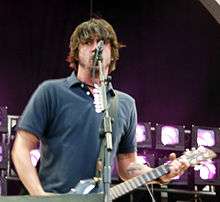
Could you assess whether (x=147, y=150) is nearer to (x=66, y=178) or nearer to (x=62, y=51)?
(x=62, y=51)

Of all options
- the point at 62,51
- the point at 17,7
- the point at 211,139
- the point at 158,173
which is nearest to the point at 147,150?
the point at 211,139

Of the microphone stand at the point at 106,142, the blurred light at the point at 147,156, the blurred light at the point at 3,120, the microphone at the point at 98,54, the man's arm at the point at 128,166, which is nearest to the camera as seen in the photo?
the microphone stand at the point at 106,142

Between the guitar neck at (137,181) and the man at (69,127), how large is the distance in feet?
0.15

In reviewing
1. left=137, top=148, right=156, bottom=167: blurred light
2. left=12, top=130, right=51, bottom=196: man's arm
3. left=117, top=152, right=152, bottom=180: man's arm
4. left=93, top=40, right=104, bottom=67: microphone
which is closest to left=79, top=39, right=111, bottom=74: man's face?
left=93, top=40, right=104, bottom=67: microphone

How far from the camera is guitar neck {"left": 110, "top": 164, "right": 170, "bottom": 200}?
3.49 m

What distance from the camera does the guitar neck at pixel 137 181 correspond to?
3488 mm

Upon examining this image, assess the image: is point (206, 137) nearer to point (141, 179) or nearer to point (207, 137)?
point (207, 137)

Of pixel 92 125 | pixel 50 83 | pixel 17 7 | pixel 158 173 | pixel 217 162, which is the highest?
pixel 17 7

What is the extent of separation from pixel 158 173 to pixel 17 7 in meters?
6.06

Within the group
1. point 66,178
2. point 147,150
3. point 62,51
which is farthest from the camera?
point 62,51

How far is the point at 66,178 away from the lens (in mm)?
3379

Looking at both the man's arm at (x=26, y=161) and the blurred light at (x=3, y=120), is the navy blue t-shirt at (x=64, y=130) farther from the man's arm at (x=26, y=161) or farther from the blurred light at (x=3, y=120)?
the blurred light at (x=3, y=120)

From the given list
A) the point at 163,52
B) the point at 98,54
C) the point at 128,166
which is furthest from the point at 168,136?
the point at 98,54

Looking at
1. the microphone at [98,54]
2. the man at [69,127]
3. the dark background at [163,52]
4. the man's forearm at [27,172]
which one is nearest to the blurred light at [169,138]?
the dark background at [163,52]
